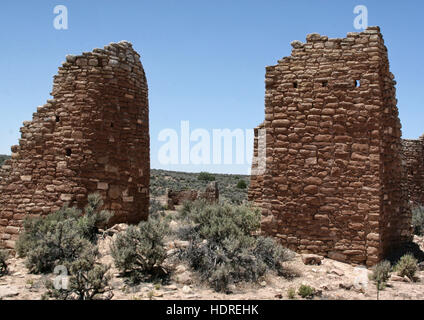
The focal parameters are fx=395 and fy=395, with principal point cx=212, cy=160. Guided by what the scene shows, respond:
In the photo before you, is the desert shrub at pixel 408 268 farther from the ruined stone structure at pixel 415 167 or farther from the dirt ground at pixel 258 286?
the ruined stone structure at pixel 415 167

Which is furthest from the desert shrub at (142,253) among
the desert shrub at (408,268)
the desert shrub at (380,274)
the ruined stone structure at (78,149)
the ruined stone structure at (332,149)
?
the desert shrub at (408,268)

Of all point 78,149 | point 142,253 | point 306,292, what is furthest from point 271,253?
point 78,149

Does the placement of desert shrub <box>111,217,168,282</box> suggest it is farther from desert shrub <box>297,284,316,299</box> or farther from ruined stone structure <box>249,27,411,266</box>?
ruined stone structure <box>249,27,411,266</box>

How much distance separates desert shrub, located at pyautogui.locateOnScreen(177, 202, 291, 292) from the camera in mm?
6254

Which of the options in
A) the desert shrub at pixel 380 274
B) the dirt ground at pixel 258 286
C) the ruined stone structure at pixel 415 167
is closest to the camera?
the dirt ground at pixel 258 286

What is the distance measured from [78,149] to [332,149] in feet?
17.5

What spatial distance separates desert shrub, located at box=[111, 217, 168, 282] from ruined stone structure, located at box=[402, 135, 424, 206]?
39.5 feet

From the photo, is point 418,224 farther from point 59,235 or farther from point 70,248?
point 59,235

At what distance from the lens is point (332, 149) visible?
7.61 meters

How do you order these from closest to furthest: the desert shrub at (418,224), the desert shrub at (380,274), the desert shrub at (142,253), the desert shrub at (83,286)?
the desert shrub at (83,286) < the desert shrub at (142,253) < the desert shrub at (380,274) < the desert shrub at (418,224)

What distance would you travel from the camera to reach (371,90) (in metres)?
7.43

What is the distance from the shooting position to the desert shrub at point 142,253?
6254 mm

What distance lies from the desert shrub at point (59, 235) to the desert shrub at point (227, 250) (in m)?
1.87
